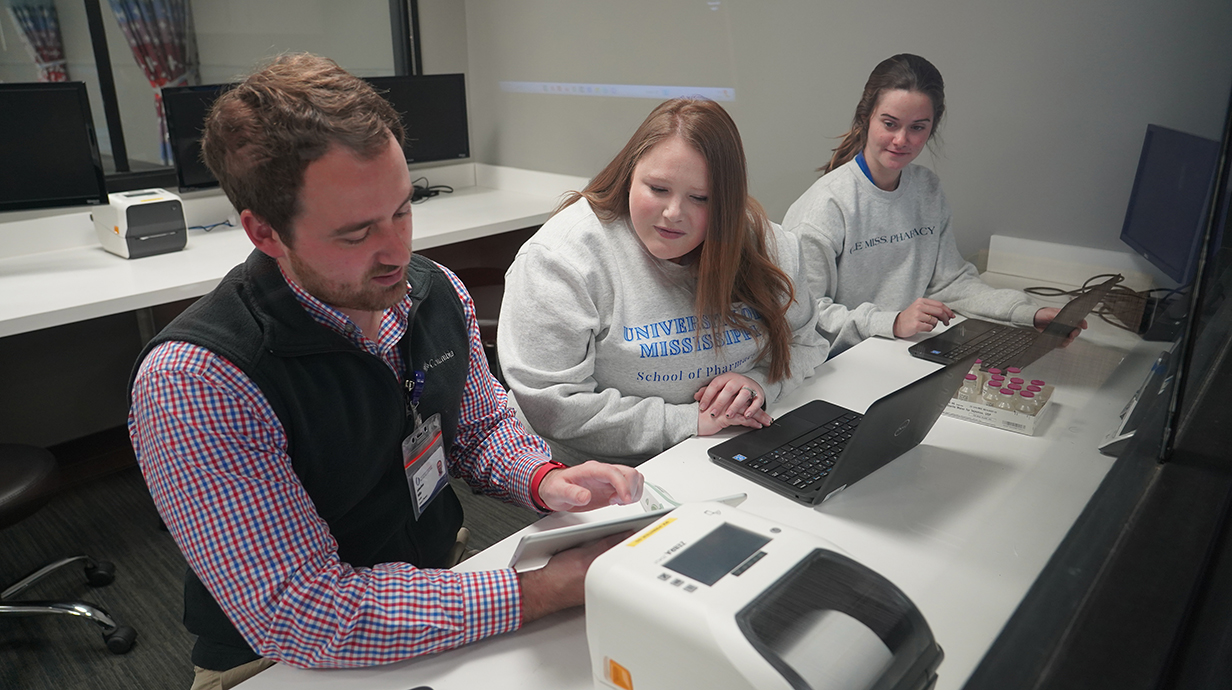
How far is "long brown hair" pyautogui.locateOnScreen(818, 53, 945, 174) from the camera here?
3.05 ft

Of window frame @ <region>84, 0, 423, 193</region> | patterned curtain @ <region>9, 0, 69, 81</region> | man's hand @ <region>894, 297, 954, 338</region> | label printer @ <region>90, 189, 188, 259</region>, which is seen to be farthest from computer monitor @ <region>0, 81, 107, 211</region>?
man's hand @ <region>894, 297, 954, 338</region>

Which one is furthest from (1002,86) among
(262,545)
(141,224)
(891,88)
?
(141,224)

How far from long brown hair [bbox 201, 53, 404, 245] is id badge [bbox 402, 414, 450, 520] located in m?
0.33

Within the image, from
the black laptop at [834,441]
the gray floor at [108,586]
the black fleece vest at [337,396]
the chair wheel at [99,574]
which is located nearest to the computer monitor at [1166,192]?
the black laptop at [834,441]

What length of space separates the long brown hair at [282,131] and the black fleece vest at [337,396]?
0.35 ft

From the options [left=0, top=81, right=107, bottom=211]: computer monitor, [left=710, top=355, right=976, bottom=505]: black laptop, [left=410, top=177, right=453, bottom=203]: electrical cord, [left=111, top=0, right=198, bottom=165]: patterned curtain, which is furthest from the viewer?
[left=410, top=177, right=453, bottom=203]: electrical cord

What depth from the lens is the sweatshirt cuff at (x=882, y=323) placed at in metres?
1.19

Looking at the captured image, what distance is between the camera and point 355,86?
0.91 meters

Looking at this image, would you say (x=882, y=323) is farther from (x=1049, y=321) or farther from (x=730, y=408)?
(x=1049, y=321)

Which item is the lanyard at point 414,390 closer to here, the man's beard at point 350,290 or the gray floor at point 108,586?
the man's beard at point 350,290

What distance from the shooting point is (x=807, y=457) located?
122 centimetres

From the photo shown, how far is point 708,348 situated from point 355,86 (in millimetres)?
825

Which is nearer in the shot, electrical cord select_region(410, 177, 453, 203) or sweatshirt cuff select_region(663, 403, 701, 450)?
sweatshirt cuff select_region(663, 403, 701, 450)

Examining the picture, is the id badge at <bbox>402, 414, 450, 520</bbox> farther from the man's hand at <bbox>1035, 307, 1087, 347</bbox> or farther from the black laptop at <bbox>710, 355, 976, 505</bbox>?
the man's hand at <bbox>1035, 307, 1087, 347</bbox>
